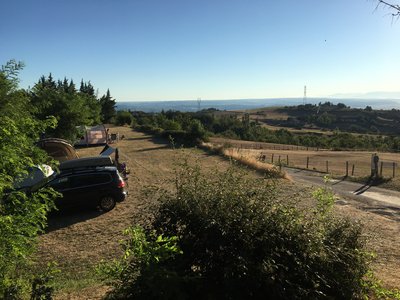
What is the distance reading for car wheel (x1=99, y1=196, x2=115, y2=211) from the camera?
14.1 meters

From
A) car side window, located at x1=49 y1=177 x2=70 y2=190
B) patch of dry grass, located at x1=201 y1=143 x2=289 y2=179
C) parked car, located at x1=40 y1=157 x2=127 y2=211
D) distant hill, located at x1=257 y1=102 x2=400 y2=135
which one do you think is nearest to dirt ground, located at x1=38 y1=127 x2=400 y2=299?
parked car, located at x1=40 y1=157 x2=127 y2=211

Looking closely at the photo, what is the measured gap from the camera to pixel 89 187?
13.9m

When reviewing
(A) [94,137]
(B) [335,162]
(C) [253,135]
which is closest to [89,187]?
(A) [94,137]

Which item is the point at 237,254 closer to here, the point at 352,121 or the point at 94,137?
the point at 94,137

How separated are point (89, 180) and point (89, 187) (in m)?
0.25

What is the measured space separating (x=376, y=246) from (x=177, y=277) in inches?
315

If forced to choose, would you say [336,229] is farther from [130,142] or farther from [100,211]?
[130,142]

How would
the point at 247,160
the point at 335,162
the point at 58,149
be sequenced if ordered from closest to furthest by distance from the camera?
the point at 58,149
the point at 247,160
the point at 335,162

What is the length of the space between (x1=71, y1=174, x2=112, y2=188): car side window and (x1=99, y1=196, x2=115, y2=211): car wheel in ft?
1.98

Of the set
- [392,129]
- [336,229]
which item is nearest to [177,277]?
[336,229]

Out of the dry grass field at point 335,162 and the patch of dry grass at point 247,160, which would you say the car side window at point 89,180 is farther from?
the dry grass field at point 335,162

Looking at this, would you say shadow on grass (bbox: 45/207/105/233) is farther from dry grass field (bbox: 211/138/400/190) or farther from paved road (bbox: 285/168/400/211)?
dry grass field (bbox: 211/138/400/190)

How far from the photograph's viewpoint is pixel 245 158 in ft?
85.5

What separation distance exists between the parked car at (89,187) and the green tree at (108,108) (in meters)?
53.6
